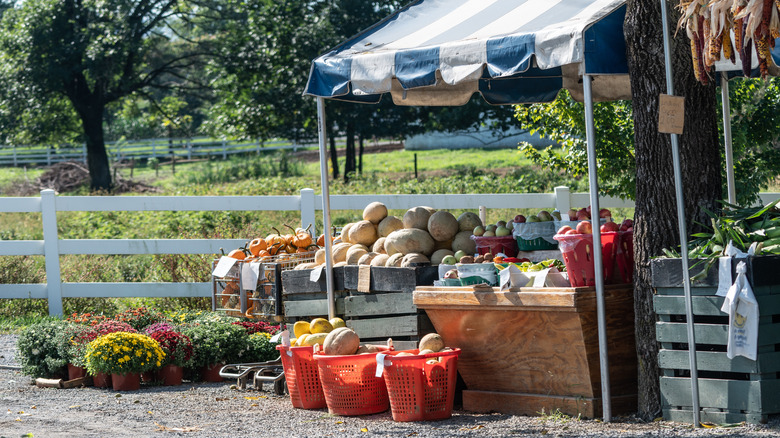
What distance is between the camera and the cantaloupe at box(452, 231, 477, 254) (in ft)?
21.4

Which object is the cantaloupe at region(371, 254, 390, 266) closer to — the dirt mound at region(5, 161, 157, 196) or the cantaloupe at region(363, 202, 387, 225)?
the cantaloupe at region(363, 202, 387, 225)

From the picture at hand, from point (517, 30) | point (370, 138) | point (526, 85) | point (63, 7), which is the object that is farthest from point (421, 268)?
point (63, 7)

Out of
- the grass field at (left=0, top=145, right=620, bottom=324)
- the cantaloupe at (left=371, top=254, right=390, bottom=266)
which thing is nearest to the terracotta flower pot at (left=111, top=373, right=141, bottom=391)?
the cantaloupe at (left=371, top=254, right=390, bottom=266)

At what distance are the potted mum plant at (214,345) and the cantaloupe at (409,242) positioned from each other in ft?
5.68

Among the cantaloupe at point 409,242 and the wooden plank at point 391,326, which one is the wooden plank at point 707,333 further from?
the cantaloupe at point 409,242

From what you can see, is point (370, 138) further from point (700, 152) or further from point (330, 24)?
point (700, 152)

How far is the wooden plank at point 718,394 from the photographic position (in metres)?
4.81

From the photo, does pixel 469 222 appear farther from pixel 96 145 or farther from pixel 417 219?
pixel 96 145

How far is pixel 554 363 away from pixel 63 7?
Result: 70.7ft

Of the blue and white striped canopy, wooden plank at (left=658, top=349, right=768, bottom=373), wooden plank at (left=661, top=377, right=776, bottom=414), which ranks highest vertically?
the blue and white striped canopy

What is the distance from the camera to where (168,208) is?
1041cm

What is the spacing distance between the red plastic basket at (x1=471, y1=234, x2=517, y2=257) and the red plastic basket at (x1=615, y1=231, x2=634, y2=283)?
89 centimetres

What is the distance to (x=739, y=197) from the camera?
8.78m

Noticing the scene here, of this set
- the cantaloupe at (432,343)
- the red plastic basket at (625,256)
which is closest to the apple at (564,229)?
the red plastic basket at (625,256)
